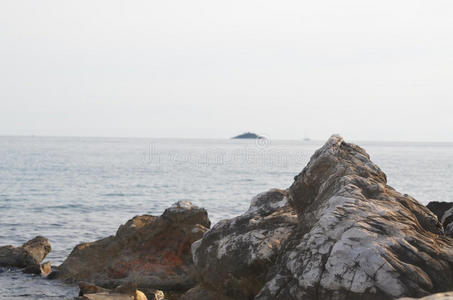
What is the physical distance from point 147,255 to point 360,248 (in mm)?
7520

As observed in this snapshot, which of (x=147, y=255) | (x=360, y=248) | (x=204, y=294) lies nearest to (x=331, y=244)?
(x=360, y=248)

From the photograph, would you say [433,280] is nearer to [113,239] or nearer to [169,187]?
[113,239]

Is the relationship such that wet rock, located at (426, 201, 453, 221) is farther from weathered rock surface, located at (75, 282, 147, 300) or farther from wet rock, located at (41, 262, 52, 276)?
wet rock, located at (41, 262, 52, 276)

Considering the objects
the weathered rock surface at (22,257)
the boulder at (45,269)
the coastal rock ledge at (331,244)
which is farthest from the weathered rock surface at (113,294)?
the weathered rock surface at (22,257)

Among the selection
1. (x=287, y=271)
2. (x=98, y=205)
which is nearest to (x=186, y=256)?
(x=287, y=271)

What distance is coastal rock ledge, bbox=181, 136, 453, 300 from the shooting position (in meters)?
6.04

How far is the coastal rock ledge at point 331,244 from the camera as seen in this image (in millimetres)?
6035

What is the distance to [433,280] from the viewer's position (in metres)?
6.05

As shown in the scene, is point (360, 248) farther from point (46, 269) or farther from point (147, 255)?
point (46, 269)

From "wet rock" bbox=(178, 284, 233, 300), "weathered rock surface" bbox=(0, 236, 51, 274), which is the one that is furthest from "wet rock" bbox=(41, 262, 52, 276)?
"wet rock" bbox=(178, 284, 233, 300)

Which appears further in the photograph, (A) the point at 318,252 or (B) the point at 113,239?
(B) the point at 113,239

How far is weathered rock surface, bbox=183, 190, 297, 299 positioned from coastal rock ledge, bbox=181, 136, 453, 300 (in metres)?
0.02

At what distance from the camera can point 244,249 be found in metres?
7.86

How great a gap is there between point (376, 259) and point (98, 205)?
84.2 ft
